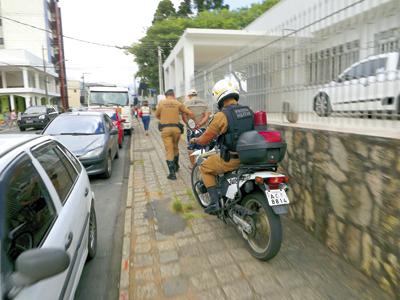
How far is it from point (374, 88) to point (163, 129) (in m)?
4.22

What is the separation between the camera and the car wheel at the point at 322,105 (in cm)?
337

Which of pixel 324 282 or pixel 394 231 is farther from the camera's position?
pixel 324 282

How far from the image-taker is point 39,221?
1.91 m

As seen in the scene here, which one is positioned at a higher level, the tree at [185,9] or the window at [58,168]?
the tree at [185,9]

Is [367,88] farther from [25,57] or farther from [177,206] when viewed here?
[25,57]

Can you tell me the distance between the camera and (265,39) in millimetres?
4664

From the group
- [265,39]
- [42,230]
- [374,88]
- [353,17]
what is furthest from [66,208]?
[265,39]

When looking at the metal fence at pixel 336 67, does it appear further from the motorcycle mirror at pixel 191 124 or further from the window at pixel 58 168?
the window at pixel 58 168

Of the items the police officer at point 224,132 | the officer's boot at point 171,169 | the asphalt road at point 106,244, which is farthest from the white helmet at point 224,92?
the officer's boot at point 171,169

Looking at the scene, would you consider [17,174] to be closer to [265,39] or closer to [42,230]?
[42,230]

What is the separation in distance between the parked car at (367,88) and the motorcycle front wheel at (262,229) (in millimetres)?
1309

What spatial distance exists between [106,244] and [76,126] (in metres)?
4.40

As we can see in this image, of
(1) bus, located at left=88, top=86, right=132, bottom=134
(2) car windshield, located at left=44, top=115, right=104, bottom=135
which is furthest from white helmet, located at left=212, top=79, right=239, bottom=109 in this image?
(1) bus, located at left=88, top=86, right=132, bottom=134

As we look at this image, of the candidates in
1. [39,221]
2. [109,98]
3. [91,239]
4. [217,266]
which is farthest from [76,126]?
[109,98]
